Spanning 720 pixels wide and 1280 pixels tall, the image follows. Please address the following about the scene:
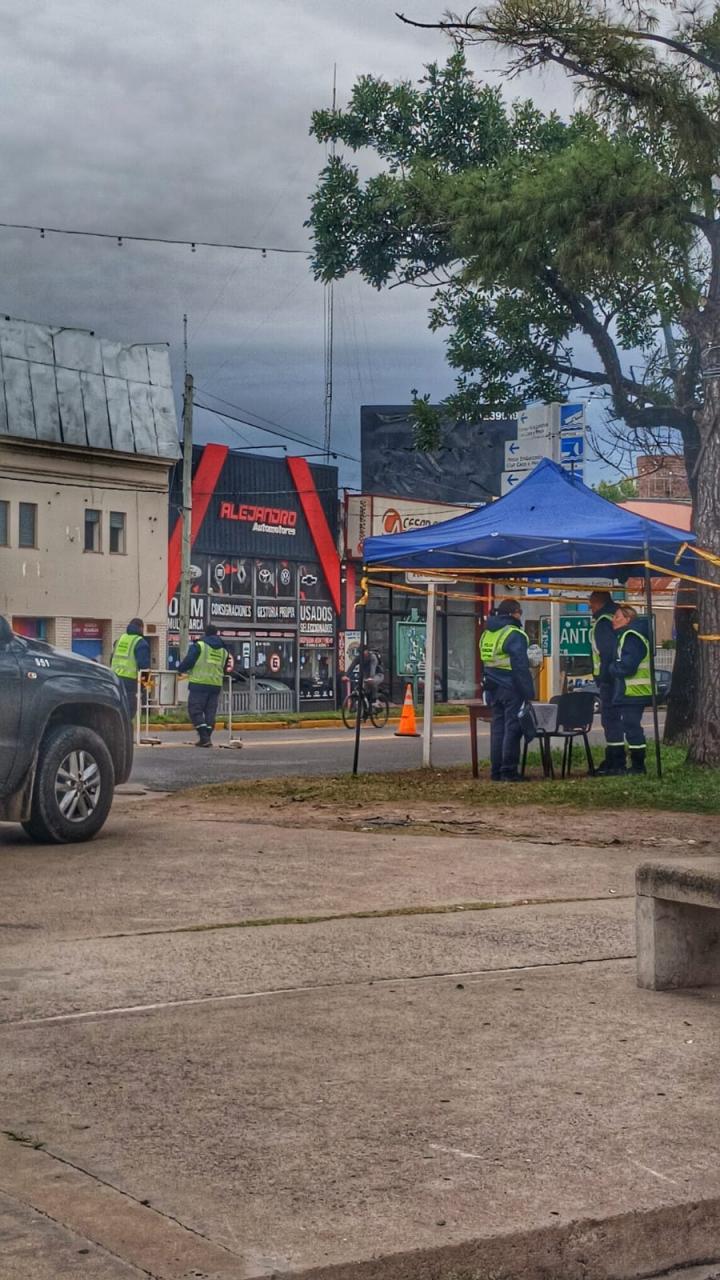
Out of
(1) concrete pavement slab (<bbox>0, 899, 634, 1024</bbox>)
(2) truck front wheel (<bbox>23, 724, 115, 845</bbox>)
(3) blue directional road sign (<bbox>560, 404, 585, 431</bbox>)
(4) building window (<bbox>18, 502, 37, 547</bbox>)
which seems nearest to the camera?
(1) concrete pavement slab (<bbox>0, 899, 634, 1024</bbox>)

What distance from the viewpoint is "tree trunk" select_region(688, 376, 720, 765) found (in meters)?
16.9

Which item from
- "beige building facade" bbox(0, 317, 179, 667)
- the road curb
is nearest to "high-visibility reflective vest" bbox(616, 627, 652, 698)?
the road curb

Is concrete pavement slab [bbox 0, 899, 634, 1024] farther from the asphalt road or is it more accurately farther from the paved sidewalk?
the asphalt road

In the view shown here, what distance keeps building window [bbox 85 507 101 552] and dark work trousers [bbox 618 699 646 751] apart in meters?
28.1

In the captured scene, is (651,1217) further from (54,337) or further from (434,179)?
Answer: (54,337)

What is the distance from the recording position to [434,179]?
22.8 meters

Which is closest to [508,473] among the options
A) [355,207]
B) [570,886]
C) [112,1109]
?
[355,207]

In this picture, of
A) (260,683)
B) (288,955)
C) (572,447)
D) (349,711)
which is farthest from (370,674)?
(288,955)

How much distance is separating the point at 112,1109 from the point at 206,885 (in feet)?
14.5

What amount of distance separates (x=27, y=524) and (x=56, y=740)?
32.2 meters

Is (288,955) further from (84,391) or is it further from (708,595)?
(84,391)

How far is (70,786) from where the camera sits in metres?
11.0

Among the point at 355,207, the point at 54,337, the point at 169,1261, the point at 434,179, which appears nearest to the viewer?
the point at 169,1261

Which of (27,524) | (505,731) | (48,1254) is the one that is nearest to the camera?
(48,1254)
